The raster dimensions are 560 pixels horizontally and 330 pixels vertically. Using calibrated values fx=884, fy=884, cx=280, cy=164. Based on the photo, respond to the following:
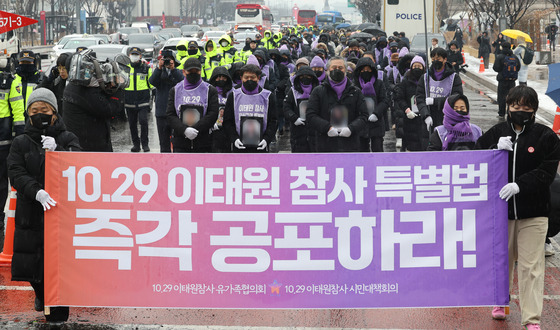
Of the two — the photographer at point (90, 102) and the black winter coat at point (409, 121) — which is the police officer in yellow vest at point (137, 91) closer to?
the black winter coat at point (409, 121)

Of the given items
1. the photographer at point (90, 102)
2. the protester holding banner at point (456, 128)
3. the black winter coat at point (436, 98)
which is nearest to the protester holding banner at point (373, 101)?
the black winter coat at point (436, 98)

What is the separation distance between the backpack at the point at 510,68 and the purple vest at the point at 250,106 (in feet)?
38.4

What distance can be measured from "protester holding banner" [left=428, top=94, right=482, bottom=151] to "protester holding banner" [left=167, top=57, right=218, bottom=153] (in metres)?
2.90

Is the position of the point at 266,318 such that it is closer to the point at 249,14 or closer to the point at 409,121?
the point at 409,121

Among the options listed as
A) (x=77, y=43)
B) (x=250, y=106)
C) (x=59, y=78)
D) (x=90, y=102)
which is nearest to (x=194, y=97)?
(x=250, y=106)

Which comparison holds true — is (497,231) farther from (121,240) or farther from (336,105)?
(336,105)

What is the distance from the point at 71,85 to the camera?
30.0 ft

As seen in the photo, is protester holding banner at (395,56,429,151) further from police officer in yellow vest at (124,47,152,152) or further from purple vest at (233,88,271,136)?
police officer in yellow vest at (124,47,152,152)

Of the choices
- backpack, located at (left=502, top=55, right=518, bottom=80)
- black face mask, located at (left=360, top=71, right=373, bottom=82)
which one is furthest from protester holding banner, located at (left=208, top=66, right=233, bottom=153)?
backpack, located at (left=502, top=55, right=518, bottom=80)

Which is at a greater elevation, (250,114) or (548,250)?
(250,114)

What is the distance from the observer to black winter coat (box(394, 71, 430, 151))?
12.5m

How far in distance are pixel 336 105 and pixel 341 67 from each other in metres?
0.41

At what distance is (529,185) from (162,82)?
8.40 metres

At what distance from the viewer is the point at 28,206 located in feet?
20.8
